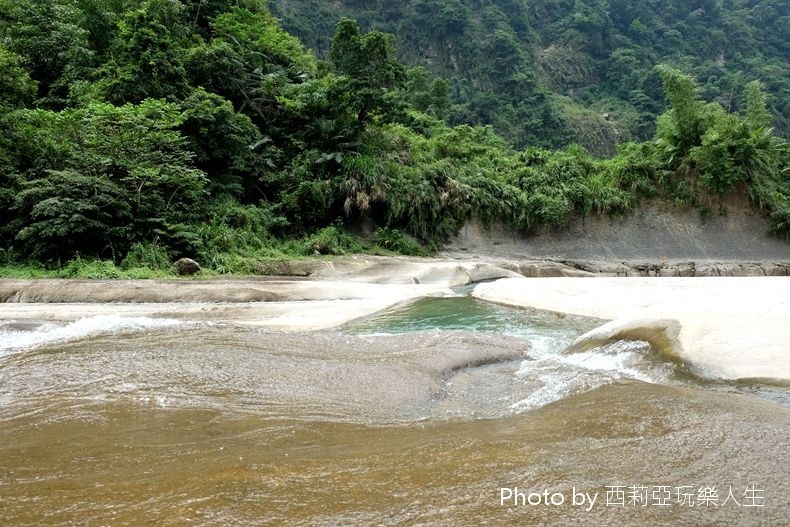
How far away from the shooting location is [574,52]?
60.2 m

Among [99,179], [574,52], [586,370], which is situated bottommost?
[586,370]

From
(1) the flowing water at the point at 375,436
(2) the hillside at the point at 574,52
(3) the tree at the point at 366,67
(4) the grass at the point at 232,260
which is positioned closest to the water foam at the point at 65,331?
(1) the flowing water at the point at 375,436

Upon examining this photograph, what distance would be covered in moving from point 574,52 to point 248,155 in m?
53.1

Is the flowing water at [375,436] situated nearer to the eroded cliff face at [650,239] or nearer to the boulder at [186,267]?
the boulder at [186,267]

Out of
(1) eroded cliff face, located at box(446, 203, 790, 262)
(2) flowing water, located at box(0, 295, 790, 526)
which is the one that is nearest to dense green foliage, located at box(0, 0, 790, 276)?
(1) eroded cliff face, located at box(446, 203, 790, 262)

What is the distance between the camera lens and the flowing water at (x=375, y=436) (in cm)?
263

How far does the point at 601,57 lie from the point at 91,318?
65964mm

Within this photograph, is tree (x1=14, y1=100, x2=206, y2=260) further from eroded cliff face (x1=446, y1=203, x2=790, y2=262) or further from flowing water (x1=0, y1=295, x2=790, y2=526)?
eroded cliff face (x1=446, y1=203, x2=790, y2=262)

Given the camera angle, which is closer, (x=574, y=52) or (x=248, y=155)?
(x=248, y=155)

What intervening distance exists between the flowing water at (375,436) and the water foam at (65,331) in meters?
0.12

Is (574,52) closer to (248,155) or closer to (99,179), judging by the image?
(248,155)

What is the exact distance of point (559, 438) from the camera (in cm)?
367

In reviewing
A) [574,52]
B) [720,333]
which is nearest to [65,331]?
[720,333]

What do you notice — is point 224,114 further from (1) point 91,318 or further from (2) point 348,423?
(2) point 348,423
